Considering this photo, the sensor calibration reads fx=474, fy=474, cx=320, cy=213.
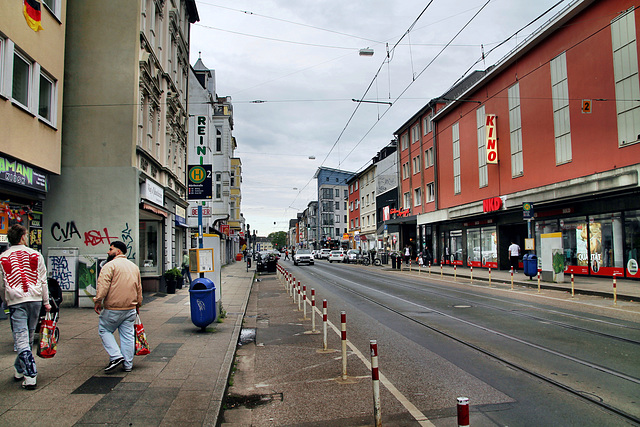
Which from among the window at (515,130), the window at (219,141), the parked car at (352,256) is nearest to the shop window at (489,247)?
the window at (515,130)

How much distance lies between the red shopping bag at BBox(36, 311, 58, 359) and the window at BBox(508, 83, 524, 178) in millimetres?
24502

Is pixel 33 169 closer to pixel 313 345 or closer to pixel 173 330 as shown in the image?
pixel 173 330

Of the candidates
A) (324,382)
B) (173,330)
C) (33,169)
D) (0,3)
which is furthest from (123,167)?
(324,382)

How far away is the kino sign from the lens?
92.3 ft

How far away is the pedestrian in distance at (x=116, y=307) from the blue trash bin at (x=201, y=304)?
2723mm

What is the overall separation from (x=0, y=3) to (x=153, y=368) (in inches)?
317

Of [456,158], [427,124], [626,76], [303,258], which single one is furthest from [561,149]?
[303,258]

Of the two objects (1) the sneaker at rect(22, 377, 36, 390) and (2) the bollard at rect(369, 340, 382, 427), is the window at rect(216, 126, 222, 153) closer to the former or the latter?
(1) the sneaker at rect(22, 377, 36, 390)

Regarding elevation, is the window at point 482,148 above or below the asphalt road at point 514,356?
above

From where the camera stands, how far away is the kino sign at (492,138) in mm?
28141

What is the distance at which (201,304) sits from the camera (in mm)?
9094

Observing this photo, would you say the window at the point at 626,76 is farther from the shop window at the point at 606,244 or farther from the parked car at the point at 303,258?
the parked car at the point at 303,258

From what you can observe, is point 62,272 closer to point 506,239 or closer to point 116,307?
point 116,307

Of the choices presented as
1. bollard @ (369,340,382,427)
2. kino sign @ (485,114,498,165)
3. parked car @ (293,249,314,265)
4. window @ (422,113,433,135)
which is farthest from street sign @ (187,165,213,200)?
parked car @ (293,249,314,265)
